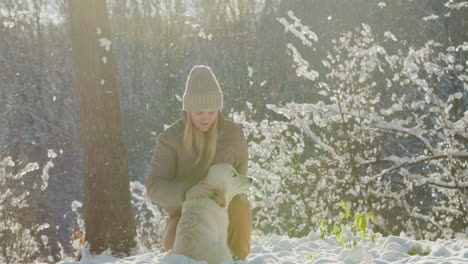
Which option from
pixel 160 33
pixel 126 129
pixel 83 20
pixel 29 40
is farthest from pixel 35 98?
pixel 83 20

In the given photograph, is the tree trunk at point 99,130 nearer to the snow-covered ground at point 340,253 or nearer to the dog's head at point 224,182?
the snow-covered ground at point 340,253

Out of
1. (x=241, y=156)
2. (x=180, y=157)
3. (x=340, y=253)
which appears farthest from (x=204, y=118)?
(x=340, y=253)

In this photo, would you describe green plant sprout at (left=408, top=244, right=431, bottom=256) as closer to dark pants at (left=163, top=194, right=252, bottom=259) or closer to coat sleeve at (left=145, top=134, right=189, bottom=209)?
dark pants at (left=163, top=194, right=252, bottom=259)

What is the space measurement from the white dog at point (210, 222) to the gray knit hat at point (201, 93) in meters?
0.50

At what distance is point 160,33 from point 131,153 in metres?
3.63

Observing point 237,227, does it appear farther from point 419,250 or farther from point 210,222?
point 419,250

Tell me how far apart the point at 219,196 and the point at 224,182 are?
0.33 ft

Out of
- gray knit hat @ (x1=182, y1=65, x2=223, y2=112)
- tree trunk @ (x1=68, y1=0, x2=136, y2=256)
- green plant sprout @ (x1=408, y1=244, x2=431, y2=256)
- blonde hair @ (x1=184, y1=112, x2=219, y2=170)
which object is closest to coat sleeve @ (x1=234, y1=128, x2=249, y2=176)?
blonde hair @ (x1=184, y1=112, x2=219, y2=170)

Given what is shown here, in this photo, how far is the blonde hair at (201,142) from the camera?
14.0ft

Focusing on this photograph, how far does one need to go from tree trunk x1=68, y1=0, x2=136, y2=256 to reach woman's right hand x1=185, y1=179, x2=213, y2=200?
2.41m

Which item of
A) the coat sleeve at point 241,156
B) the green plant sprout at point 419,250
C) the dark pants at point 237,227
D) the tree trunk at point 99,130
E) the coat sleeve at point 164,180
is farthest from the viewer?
the tree trunk at point 99,130

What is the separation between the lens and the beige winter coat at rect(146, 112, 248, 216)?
4281 mm

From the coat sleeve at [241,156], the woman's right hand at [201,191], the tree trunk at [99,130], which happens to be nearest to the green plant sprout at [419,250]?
the coat sleeve at [241,156]

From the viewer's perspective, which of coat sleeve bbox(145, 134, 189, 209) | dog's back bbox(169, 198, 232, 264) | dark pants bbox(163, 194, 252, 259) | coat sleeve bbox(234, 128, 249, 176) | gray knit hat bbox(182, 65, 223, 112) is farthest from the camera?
coat sleeve bbox(234, 128, 249, 176)
